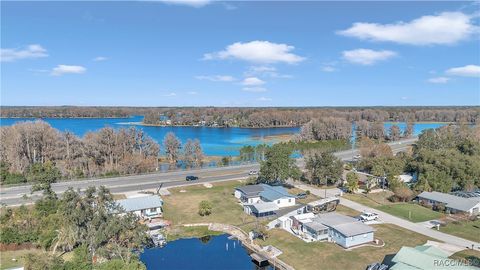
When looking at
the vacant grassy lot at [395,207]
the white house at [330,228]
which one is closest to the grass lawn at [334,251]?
the white house at [330,228]

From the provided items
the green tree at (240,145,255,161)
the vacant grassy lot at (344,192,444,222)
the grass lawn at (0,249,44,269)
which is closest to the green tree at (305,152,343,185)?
the vacant grassy lot at (344,192,444,222)

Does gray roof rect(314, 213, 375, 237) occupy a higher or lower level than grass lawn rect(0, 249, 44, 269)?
higher

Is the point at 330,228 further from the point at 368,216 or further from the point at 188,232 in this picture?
the point at 188,232

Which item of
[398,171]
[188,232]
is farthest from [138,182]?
[398,171]

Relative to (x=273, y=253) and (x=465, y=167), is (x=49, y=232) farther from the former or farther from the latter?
(x=465, y=167)

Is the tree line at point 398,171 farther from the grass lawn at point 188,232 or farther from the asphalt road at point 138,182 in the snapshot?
the grass lawn at point 188,232

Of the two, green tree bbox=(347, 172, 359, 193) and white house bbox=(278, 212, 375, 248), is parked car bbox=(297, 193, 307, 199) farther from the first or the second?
white house bbox=(278, 212, 375, 248)

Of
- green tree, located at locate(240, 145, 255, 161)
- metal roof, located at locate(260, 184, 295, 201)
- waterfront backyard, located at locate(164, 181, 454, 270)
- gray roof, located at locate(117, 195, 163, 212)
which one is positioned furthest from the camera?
green tree, located at locate(240, 145, 255, 161)

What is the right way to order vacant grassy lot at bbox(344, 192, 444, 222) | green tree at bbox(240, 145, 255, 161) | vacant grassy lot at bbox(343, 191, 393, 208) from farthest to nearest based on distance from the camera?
1. green tree at bbox(240, 145, 255, 161)
2. vacant grassy lot at bbox(343, 191, 393, 208)
3. vacant grassy lot at bbox(344, 192, 444, 222)
